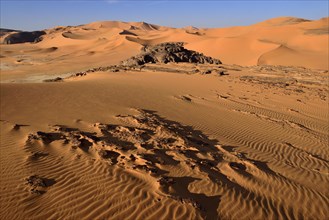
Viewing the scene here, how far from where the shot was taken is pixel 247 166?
7.18m

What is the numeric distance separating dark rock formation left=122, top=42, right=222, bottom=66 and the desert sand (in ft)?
26.4

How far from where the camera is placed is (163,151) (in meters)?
7.41

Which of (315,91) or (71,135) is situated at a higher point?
(71,135)

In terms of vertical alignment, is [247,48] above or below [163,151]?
below

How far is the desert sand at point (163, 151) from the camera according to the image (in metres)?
5.34

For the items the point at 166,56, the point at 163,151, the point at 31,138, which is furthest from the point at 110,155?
the point at 166,56

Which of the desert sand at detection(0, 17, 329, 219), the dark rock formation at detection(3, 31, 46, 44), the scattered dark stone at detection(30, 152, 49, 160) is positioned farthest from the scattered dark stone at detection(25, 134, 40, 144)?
the dark rock formation at detection(3, 31, 46, 44)

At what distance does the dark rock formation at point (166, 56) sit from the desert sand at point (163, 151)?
8.04m

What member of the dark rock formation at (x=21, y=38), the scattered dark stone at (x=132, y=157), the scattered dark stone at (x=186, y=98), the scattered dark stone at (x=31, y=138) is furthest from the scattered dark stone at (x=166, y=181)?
the dark rock formation at (x=21, y=38)

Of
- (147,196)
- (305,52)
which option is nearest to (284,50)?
(305,52)

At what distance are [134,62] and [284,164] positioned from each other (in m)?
18.1

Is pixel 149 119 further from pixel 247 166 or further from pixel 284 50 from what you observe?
pixel 284 50

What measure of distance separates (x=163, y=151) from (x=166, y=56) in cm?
1842

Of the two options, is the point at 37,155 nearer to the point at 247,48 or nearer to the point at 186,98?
the point at 186,98
